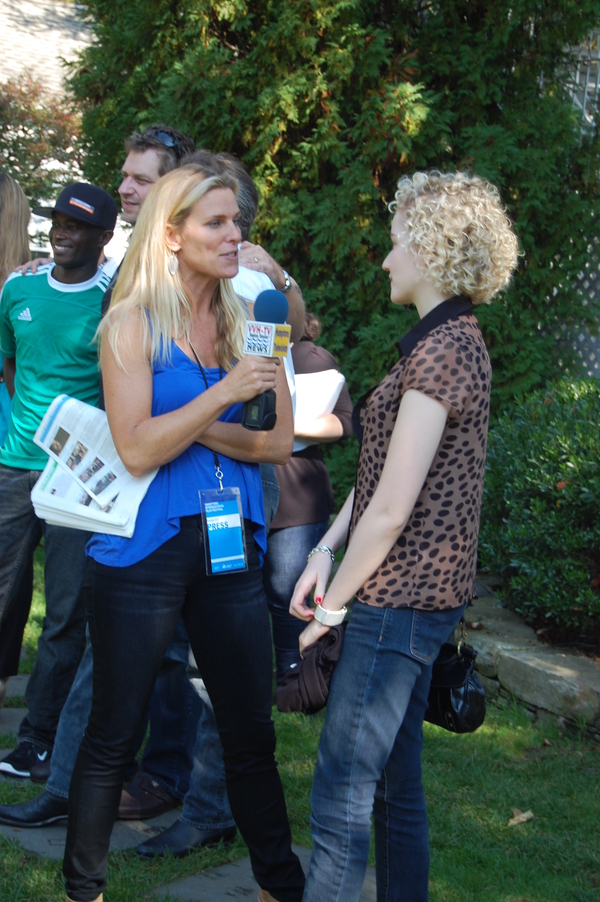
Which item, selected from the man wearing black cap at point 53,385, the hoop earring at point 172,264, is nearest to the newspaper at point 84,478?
the hoop earring at point 172,264

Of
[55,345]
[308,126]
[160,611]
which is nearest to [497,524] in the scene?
[55,345]

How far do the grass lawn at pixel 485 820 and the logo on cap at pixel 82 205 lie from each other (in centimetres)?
225

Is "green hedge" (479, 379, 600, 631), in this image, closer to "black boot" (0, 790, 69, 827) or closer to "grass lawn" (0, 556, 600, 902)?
"grass lawn" (0, 556, 600, 902)

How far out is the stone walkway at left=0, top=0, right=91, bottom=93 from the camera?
17.4 m

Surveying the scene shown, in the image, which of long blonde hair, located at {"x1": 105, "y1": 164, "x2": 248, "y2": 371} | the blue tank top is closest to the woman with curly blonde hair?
the blue tank top

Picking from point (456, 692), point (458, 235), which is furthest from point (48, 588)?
point (458, 235)

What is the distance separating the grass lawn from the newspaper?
123 cm

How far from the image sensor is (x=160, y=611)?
2.46m

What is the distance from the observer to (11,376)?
3.88 metres

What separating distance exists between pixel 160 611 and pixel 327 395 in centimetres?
167

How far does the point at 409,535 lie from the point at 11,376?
7.39ft

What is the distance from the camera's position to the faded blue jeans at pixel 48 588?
3.52m

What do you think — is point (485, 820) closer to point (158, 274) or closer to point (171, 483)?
point (171, 483)

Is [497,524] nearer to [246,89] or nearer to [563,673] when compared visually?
[563,673]
